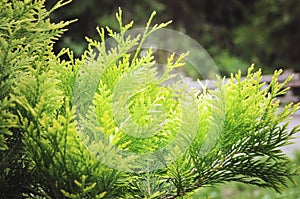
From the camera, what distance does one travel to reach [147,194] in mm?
1118

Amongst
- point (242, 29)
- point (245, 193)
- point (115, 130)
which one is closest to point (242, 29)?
point (242, 29)

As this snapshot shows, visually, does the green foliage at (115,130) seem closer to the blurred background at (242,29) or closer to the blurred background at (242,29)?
the blurred background at (242,29)

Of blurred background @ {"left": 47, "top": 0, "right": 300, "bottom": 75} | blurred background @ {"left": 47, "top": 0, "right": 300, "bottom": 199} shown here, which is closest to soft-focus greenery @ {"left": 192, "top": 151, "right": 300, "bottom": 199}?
blurred background @ {"left": 47, "top": 0, "right": 300, "bottom": 199}

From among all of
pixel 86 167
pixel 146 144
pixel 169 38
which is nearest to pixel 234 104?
pixel 146 144

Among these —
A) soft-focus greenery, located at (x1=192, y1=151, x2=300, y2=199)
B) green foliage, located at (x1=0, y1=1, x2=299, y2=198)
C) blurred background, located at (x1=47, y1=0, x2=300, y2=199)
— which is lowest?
green foliage, located at (x1=0, y1=1, x2=299, y2=198)

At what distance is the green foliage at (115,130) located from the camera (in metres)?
1.00

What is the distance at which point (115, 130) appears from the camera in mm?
1047

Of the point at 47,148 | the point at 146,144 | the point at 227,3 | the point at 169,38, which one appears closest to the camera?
the point at 47,148

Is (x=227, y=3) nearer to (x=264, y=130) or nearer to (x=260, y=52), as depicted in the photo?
(x=260, y=52)

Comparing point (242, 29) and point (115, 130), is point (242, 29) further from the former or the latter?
point (115, 130)

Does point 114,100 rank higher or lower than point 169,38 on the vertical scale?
lower

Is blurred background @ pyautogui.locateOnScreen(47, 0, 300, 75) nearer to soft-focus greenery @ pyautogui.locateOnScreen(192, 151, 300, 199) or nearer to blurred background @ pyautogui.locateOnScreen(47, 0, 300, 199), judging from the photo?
blurred background @ pyautogui.locateOnScreen(47, 0, 300, 199)

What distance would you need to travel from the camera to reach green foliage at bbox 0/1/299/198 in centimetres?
100

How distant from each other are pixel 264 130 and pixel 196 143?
180 mm
